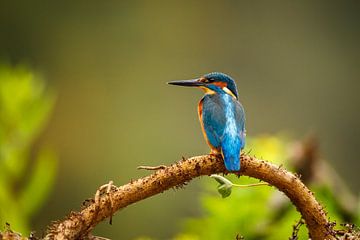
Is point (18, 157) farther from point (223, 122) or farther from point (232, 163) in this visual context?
point (232, 163)

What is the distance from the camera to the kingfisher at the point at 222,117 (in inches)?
54.8

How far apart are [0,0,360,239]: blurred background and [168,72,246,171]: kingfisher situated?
3383mm

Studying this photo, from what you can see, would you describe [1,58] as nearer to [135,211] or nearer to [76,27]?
[76,27]

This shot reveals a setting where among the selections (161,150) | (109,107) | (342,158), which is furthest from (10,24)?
(342,158)

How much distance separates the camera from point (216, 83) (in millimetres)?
1570

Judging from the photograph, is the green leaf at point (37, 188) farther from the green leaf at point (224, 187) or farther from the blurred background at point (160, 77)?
the blurred background at point (160, 77)

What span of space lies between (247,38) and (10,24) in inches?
69.6

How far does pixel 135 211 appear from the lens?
514cm

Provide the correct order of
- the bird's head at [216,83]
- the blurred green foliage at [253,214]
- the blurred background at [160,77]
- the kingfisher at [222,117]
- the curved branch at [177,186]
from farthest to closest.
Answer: the blurred background at [160,77], the blurred green foliage at [253,214], the bird's head at [216,83], the kingfisher at [222,117], the curved branch at [177,186]

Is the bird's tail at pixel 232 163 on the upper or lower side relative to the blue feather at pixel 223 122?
lower

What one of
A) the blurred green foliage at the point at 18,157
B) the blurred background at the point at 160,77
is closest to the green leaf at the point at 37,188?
the blurred green foliage at the point at 18,157

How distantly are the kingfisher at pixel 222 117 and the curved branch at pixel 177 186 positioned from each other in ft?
0.16

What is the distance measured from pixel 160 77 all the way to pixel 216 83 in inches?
148

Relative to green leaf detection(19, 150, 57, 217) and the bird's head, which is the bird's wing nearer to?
the bird's head
